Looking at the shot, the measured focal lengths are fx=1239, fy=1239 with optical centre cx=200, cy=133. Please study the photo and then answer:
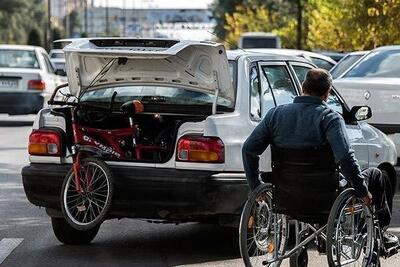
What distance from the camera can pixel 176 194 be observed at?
28.6 ft

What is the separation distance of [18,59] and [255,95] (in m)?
16.8

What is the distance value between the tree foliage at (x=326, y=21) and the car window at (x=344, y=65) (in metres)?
8.60

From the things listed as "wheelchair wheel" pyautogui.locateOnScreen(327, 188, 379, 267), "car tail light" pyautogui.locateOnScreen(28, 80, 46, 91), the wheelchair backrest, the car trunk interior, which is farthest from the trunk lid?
"car tail light" pyautogui.locateOnScreen(28, 80, 46, 91)

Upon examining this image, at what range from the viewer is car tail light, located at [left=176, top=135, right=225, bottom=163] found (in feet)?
28.7

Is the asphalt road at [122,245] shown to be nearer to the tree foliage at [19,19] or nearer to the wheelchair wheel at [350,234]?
the wheelchair wheel at [350,234]

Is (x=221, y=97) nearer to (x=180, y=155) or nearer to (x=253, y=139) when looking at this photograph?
(x=180, y=155)

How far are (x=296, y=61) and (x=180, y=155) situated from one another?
1.63m

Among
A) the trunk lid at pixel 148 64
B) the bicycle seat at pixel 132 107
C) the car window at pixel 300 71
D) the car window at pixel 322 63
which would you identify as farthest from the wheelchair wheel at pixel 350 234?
the car window at pixel 322 63

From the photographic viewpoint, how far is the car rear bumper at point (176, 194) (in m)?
8.69

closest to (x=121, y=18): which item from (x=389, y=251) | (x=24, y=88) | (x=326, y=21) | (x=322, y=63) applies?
Result: (x=326, y=21)

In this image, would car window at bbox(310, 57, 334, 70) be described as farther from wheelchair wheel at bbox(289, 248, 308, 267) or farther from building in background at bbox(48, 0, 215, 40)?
building in background at bbox(48, 0, 215, 40)

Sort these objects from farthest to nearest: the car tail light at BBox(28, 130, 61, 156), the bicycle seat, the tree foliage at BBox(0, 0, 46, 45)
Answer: the tree foliage at BBox(0, 0, 46, 45) → the car tail light at BBox(28, 130, 61, 156) → the bicycle seat

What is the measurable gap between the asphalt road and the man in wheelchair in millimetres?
1204

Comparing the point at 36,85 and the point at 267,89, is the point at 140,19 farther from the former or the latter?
the point at 267,89
